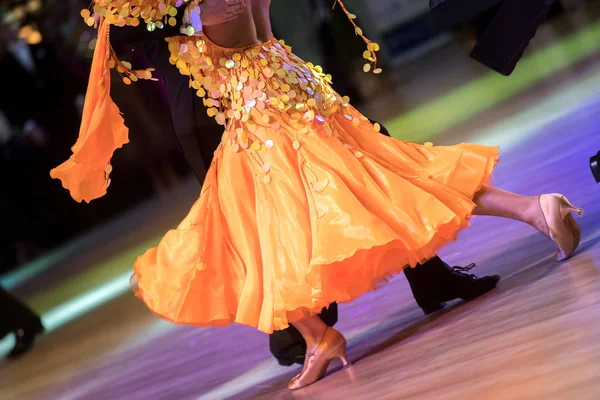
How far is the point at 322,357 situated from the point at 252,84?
755 millimetres

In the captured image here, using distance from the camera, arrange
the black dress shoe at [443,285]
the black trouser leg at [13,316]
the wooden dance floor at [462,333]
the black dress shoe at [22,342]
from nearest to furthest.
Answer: the wooden dance floor at [462,333] < the black dress shoe at [443,285] < the black trouser leg at [13,316] < the black dress shoe at [22,342]

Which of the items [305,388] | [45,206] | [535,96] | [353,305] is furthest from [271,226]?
[45,206]

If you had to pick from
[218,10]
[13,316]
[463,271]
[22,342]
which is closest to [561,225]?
[463,271]

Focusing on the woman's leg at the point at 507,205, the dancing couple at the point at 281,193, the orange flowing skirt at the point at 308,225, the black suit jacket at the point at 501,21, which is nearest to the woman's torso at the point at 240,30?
the dancing couple at the point at 281,193

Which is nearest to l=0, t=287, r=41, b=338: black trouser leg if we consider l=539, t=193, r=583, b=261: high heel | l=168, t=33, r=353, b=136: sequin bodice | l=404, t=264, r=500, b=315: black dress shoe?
l=168, t=33, r=353, b=136: sequin bodice

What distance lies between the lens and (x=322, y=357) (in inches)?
93.4

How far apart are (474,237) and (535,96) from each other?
2176 mm

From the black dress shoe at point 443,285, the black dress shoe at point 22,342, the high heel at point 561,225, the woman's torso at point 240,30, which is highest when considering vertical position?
the woman's torso at point 240,30

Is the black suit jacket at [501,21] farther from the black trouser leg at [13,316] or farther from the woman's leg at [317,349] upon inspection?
the black trouser leg at [13,316]

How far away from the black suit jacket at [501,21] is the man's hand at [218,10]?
1.71 feet

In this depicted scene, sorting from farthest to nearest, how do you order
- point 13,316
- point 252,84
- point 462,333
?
point 13,316, point 252,84, point 462,333

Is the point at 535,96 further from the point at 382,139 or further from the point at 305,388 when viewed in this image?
the point at 305,388

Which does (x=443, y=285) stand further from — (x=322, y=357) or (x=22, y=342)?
(x=22, y=342)

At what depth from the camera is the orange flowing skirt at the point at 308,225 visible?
2.16 m
